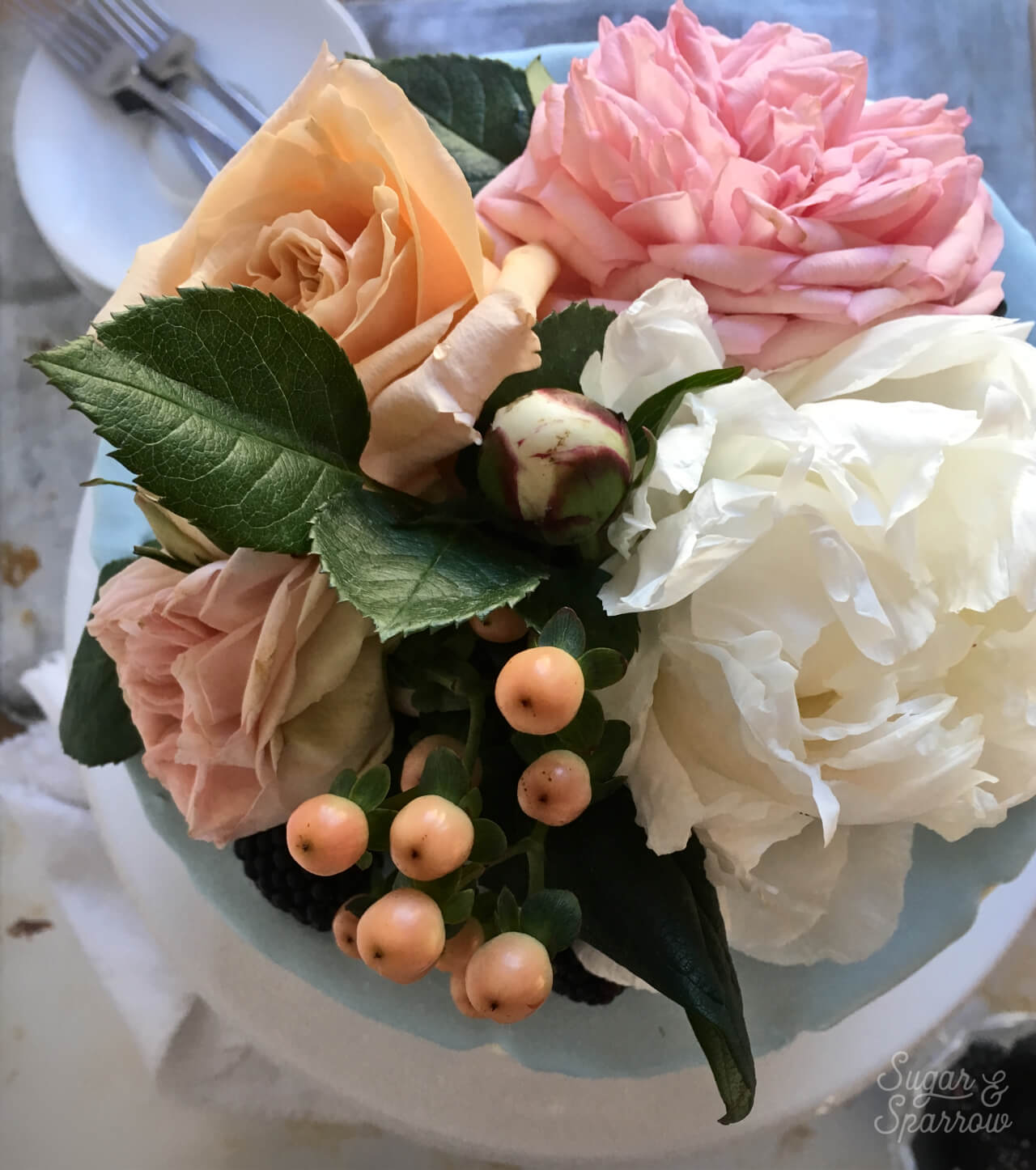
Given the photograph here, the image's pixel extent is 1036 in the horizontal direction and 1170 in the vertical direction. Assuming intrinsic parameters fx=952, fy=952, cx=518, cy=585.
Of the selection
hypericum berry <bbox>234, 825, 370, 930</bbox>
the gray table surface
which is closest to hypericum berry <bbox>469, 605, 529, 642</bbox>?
hypericum berry <bbox>234, 825, 370, 930</bbox>

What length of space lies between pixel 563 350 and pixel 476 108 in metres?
0.13

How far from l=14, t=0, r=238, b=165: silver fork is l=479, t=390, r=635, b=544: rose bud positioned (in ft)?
1.45

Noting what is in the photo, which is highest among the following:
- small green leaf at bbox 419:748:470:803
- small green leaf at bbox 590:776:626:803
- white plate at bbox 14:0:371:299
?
white plate at bbox 14:0:371:299

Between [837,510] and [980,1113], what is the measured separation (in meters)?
0.47

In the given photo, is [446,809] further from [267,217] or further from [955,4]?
[955,4]

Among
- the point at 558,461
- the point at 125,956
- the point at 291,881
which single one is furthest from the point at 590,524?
the point at 125,956

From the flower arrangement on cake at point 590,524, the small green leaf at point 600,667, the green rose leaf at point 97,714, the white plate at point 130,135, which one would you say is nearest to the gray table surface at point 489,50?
the white plate at point 130,135

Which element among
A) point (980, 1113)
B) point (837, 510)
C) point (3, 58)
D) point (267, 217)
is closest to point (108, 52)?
point (3, 58)

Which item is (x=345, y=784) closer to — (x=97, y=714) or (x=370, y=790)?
(x=370, y=790)

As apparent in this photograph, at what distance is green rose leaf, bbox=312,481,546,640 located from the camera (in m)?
0.19

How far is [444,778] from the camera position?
0.19m

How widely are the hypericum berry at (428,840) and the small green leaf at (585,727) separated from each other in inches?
1.4

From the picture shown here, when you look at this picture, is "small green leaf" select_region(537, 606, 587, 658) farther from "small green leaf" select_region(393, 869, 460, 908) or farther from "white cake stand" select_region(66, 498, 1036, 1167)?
"white cake stand" select_region(66, 498, 1036, 1167)

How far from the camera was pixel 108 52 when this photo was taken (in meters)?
0.56
